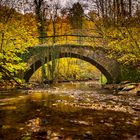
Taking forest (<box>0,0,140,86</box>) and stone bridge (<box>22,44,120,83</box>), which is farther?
stone bridge (<box>22,44,120,83</box>)

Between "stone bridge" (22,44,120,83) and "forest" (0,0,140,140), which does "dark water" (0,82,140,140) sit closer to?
"forest" (0,0,140,140)

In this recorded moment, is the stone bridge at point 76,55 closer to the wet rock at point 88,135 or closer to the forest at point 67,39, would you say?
the forest at point 67,39

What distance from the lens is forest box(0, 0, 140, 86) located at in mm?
19594

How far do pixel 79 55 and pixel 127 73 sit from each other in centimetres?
462

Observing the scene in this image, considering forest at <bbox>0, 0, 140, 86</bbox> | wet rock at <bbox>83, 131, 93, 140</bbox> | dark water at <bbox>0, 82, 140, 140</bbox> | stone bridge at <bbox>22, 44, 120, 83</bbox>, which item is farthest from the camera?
stone bridge at <bbox>22, 44, 120, 83</bbox>

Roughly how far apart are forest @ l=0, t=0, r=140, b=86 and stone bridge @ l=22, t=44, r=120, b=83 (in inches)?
24.6

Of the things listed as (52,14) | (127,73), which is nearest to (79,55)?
(127,73)

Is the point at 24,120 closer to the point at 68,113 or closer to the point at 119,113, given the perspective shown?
the point at 68,113

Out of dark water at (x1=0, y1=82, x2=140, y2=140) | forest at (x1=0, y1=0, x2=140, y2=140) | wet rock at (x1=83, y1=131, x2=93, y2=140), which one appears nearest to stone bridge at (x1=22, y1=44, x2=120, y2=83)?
forest at (x1=0, y1=0, x2=140, y2=140)

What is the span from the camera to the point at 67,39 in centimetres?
3494

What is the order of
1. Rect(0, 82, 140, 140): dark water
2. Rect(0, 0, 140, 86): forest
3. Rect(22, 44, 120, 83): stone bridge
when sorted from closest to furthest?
Rect(0, 82, 140, 140): dark water → Rect(0, 0, 140, 86): forest → Rect(22, 44, 120, 83): stone bridge

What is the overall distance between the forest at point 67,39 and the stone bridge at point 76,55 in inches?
24.6

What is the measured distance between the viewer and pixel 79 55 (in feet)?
97.8

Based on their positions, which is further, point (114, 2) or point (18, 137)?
point (114, 2)
